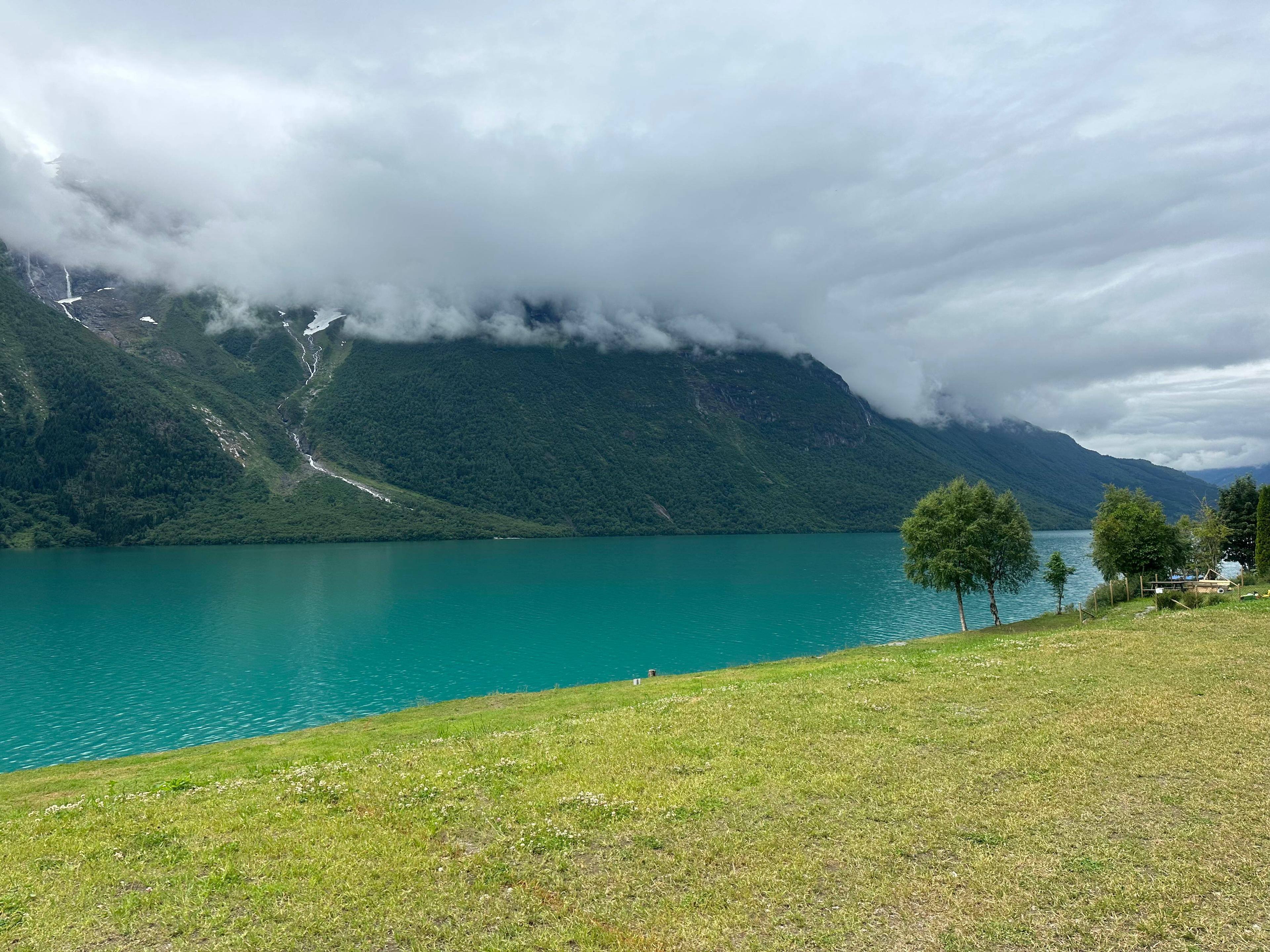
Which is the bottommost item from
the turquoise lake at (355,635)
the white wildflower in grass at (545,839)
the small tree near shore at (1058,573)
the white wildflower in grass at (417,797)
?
the turquoise lake at (355,635)

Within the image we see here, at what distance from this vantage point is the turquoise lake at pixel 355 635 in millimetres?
49594

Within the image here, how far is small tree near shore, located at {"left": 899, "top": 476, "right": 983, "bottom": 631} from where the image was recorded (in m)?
60.8

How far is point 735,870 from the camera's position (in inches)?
444

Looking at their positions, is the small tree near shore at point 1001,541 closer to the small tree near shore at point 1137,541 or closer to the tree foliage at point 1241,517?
the small tree near shore at point 1137,541

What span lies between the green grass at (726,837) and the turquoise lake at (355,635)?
102 ft

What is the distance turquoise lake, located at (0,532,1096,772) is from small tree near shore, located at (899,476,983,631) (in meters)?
10.8

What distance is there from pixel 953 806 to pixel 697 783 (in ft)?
17.0

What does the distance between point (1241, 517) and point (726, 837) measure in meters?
107

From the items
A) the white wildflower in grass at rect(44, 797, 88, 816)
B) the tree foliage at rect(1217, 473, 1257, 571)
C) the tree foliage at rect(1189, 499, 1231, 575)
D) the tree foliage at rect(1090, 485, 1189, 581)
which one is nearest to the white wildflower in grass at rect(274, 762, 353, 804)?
the white wildflower in grass at rect(44, 797, 88, 816)

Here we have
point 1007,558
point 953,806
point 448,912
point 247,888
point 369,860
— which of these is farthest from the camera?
point 1007,558

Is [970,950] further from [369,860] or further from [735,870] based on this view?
[369,860]

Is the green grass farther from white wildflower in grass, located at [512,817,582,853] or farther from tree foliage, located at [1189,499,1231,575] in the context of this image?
tree foliage, located at [1189,499,1231,575]

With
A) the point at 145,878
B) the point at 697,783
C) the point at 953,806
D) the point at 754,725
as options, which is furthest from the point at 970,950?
the point at 145,878

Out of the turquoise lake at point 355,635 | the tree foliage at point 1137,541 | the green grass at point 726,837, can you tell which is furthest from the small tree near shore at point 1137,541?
the green grass at point 726,837
